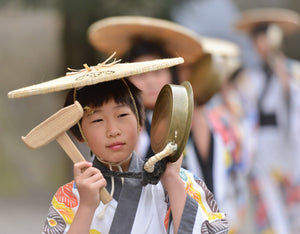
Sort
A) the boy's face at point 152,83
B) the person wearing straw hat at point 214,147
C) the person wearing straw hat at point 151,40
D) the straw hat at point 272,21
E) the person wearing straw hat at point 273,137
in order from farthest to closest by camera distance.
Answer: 1. the straw hat at point 272,21
2. the person wearing straw hat at point 273,137
3. the person wearing straw hat at point 214,147
4. the person wearing straw hat at point 151,40
5. the boy's face at point 152,83

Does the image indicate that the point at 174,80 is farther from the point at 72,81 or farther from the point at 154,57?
the point at 72,81

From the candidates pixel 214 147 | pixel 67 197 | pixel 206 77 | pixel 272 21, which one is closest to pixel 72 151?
pixel 67 197

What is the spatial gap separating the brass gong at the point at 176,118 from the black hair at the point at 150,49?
1683mm

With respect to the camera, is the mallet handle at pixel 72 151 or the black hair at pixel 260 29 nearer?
the mallet handle at pixel 72 151

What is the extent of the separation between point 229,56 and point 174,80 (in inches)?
88.4

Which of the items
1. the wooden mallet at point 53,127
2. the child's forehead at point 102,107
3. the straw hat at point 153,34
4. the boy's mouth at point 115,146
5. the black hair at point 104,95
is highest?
the straw hat at point 153,34

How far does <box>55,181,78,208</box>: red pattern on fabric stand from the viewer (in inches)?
87.0

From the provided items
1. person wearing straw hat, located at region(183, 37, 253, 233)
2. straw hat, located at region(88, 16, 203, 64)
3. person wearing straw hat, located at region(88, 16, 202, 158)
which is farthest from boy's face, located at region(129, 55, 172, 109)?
person wearing straw hat, located at region(183, 37, 253, 233)

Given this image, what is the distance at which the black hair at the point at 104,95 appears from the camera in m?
2.21

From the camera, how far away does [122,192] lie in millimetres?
2232

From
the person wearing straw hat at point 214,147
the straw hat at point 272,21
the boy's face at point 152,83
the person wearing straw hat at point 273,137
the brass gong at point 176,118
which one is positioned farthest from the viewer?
the straw hat at point 272,21

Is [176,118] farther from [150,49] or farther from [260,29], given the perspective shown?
[260,29]

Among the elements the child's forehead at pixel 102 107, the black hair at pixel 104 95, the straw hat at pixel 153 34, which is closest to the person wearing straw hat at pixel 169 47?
the straw hat at pixel 153 34

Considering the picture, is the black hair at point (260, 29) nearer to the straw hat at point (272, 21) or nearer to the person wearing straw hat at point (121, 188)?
the straw hat at point (272, 21)
